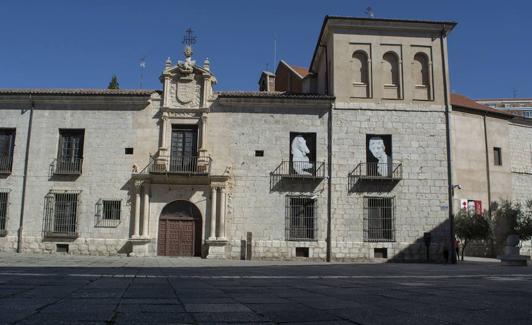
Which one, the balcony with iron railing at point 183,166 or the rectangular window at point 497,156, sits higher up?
the rectangular window at point 497,156

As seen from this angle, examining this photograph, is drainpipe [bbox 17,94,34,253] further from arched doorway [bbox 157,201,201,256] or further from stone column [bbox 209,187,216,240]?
stone column [bbox 209,187,216,240]

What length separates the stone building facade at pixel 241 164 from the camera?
22.2 metres

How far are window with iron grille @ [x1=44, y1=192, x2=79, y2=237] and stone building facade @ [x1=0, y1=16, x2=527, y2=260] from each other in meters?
0.05

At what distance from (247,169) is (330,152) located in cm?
395

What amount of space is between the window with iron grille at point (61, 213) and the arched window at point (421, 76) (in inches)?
669

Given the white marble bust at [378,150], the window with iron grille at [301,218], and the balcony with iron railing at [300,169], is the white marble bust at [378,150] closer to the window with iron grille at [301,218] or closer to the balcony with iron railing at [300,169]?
the balcony with iron railing at [300,169]

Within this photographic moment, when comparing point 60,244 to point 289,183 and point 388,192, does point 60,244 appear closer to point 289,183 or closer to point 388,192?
point 289,183

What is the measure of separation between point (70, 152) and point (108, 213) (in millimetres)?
3575

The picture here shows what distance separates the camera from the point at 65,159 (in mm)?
23062

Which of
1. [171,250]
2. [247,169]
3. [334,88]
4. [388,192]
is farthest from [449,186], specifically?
[171,250]

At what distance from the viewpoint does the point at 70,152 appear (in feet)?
76.0

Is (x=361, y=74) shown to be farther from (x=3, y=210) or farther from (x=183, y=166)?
(x=3, y=210)

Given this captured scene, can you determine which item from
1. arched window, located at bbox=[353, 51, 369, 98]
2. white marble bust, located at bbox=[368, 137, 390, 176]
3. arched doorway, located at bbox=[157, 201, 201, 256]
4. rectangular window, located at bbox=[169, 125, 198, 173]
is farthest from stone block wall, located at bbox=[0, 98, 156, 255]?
white marble bust, located at bbox=[368, 137, 390, 176]

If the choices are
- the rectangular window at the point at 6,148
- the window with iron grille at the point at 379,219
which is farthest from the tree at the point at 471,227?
the rectangular window at the point at 6,148
